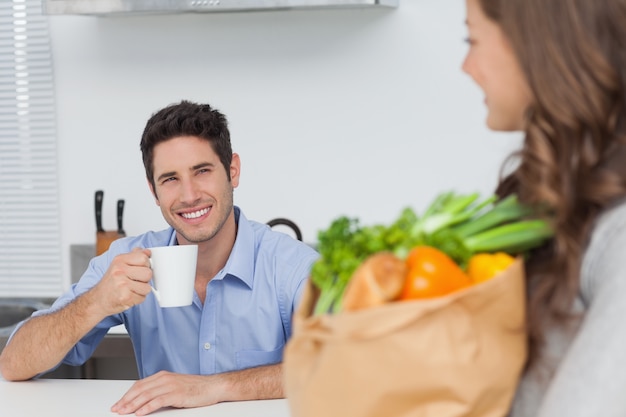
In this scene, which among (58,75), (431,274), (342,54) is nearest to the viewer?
(431,274)

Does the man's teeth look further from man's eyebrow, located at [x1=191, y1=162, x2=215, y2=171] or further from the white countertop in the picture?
the white countertop

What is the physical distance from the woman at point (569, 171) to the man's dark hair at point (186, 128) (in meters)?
1.32

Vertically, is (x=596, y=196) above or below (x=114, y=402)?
above

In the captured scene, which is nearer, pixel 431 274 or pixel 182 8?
pixel 431 274

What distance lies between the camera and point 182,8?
10.3 ft

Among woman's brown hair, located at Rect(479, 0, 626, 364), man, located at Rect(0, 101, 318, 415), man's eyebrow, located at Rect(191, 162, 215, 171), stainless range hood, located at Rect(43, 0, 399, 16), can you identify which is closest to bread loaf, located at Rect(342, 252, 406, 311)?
woman's brown hair, located at Rect(479, 0, 626, 364)

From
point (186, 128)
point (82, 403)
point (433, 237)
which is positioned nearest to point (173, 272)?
point (82, 403)

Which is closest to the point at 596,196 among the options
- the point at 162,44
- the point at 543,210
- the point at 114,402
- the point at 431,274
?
the point at 543,210

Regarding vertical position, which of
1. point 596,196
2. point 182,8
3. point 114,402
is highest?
point 182,8

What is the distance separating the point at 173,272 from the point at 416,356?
0.93m

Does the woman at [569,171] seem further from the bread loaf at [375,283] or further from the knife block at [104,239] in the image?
the knife block at [104,239]

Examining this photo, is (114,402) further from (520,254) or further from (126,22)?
(126,22)

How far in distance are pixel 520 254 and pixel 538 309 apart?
0.07 metres

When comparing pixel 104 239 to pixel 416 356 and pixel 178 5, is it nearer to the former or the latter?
pixel 178 5
